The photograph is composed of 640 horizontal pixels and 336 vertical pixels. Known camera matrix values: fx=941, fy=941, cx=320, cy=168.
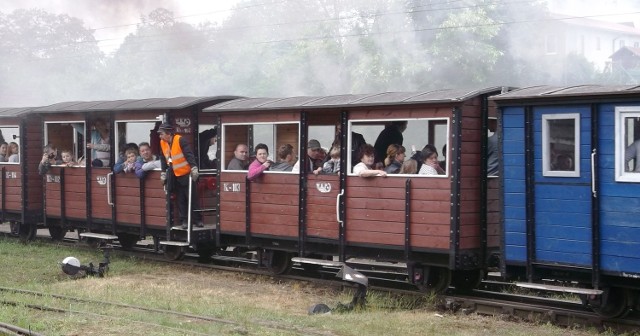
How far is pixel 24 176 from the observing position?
1880cm

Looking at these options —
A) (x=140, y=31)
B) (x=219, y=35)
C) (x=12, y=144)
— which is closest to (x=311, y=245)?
(x=12, y=144)

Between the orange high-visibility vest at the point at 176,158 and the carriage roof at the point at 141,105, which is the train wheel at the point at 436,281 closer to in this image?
the orange high-visibility vest at the point at 176,158

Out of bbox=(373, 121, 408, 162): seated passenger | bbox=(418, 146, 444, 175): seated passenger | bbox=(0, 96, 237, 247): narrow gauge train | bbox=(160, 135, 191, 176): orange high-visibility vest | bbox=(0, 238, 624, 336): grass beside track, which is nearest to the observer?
bbox=(0, 238, 624, 336): grass beside track

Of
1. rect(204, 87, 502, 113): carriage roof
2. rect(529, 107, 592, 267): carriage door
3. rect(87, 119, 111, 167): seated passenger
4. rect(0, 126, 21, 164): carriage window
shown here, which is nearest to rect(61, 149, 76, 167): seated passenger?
rect(87, 119, 111, 167): seated passenger

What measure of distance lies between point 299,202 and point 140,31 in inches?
1098

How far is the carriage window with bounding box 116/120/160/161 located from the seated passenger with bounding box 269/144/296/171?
2898 mm

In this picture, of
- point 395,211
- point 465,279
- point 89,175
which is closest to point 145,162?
point 89,175

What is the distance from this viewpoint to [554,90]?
10547 millimetres

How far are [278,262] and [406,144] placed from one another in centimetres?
269

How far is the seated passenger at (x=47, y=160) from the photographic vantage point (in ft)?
58.7

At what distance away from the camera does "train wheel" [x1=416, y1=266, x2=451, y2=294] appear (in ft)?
39.8

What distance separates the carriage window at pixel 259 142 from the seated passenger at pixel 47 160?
479 centimetres

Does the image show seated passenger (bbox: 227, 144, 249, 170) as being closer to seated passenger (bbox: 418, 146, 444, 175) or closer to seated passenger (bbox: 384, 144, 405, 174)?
seated passenger (bbox: 384, 144, 405, 174)

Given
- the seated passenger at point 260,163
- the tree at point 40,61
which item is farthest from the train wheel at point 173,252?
the tree at point 40,61
